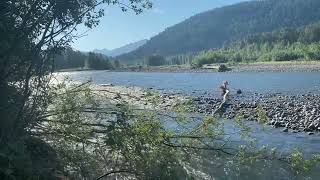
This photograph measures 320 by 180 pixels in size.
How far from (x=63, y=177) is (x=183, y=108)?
177 inches

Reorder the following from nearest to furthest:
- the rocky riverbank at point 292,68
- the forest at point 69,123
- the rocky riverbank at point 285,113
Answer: the forest at point 69,123, the rocky riverbank at point 285,113, the rocky riverbank at point 292,68

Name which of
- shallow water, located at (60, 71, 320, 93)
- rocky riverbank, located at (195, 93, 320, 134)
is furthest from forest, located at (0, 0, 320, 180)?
shallow water, located at (60, 71, 320, 93)

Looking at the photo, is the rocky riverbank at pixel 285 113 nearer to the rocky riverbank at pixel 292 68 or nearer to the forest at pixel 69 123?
the forest at pixel 69 123

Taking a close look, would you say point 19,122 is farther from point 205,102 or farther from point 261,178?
point 205,102

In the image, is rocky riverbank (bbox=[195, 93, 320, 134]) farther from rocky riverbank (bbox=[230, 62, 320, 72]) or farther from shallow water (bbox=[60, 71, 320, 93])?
rocky riverbank (bbox=[230, 62, 320, 72])

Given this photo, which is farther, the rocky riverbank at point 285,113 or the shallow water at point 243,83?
the shallow water at point 243,83

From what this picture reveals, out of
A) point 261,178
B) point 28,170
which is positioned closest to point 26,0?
point 28,170

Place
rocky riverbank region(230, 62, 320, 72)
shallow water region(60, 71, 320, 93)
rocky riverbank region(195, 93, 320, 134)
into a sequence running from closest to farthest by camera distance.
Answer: rocky riverbank region(195, 93, 320, 134)
shallow water region(60, 71, 320, 93)
rocky riverbank region(230, 62, 320, 72)

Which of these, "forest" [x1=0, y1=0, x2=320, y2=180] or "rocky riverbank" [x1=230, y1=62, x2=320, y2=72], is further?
"rocky riverbank" [x1=230, y1=62, x2=320, y2=72]

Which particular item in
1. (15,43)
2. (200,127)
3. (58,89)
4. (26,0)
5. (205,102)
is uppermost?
(26,0)

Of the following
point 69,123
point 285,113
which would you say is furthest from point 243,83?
point 69,123

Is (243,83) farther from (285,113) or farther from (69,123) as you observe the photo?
(69,123)

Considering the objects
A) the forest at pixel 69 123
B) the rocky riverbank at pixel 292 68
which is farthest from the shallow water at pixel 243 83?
the rocky riverbank at pixel 292 68

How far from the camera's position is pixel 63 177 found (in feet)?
38.0
